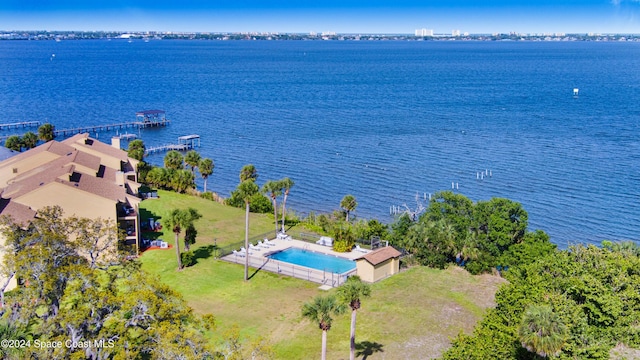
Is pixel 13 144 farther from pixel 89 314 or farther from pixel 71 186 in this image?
pixel 89 314

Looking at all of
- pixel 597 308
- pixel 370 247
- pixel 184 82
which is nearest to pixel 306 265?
pixel 370 247

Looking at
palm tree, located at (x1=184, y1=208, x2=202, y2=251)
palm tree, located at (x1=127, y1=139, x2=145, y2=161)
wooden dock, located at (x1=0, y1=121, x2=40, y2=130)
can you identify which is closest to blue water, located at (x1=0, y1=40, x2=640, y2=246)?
wooden dock, located at (x1=0, y1=121, x2=40, y2=130)

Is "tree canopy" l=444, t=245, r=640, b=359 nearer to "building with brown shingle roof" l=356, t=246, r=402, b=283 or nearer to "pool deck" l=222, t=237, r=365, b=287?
"building with brown shingle roof" l=356, t=246, r=402, b=283

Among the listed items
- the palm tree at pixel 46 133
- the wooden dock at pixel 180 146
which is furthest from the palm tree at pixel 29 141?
the wooden dock at pixel 180 146

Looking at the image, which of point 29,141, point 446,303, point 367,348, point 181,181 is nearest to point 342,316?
point 367,348

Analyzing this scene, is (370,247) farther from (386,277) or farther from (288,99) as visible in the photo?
(288,99)

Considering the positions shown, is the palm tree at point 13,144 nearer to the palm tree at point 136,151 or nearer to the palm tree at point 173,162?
the palm tree at point 136,151
